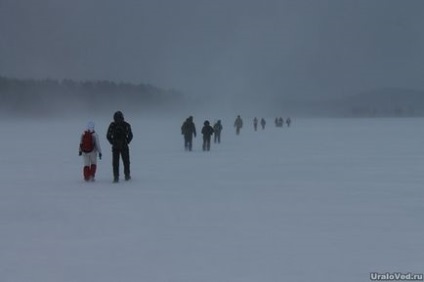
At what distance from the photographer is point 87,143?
43.6 ft

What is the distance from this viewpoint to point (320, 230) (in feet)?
24.3

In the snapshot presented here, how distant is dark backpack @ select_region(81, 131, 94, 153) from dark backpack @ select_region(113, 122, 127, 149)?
0.56 meters

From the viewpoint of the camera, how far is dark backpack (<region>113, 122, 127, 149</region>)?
13.1 metres

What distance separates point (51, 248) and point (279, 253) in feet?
7.70

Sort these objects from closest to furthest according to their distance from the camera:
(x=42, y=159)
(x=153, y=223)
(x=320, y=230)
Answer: (x=320, y=230) < (x=153, y=223) < (x=42, y=159)

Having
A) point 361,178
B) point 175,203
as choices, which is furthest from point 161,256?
point 361,178

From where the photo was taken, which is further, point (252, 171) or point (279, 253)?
point (252, 171)

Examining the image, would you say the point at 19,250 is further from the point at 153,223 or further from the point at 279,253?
the point at 279,253

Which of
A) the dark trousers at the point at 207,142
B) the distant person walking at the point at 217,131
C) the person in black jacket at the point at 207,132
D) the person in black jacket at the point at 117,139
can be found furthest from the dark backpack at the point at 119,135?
the distant person walking at the point at 217,131

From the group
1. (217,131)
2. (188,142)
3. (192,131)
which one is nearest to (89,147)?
(192,131)

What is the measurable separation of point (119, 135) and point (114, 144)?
22 centimetres

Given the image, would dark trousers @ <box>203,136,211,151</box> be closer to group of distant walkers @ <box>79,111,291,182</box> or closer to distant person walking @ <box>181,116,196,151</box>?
distant person walking @ <box>181,116,196,151</box>

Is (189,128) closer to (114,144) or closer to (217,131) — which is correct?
(217,131)

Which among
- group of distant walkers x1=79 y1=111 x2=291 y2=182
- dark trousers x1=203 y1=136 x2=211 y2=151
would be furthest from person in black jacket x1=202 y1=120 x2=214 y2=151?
group of distant walkers x1=79 y1=111 x2=291 y2=182
